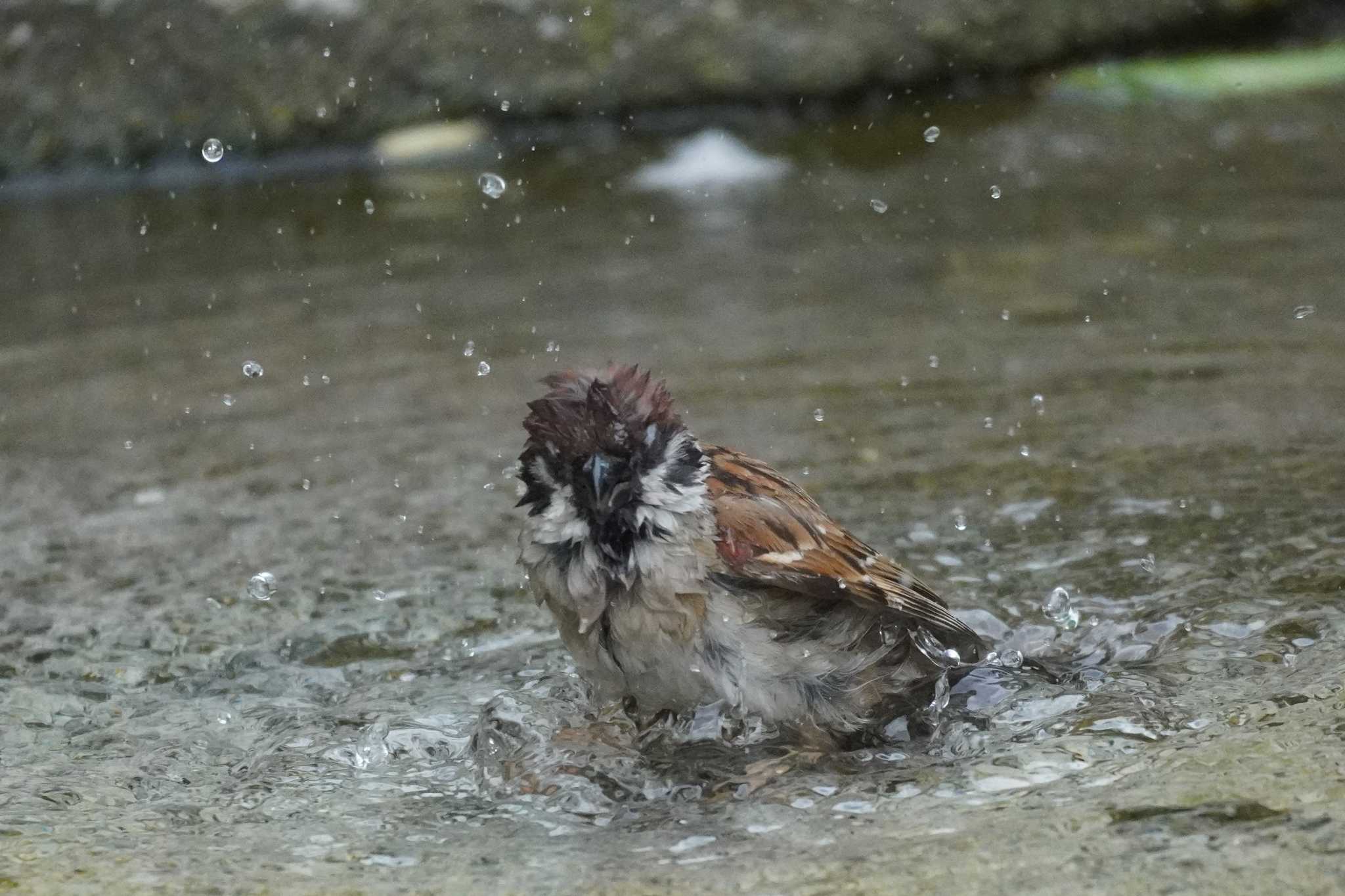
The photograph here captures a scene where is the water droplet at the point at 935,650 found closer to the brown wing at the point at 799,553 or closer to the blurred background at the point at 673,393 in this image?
the brown wing at the point at 799,553

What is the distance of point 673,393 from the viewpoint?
5316 millimetres

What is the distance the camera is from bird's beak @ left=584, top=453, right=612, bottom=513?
304 cm

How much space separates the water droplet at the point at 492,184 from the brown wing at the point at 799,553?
4841 millimetres

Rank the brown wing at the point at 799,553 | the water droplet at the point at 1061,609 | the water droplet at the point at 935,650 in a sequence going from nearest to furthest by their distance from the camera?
the brown wing at the point at 799,553
the water droplet at the point at 935,650
the water droplet at the point at 1061,609

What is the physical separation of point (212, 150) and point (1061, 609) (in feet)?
19.4

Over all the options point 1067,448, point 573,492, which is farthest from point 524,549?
point 1067,448

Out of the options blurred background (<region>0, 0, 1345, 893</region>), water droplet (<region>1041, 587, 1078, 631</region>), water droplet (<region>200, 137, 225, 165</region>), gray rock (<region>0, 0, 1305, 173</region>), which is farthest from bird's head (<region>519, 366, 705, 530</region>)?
water droplet (<region>200, 137, 225, 165</region>)

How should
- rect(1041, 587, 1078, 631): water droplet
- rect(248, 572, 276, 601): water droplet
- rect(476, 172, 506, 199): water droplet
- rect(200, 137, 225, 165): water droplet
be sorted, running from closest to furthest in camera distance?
rect(1041, 587, 1078, 631): water droplet → rect(248, 572, 276, 601): water droplet → rect(476, 172, 506, 199): water droplet → rect(200, 137, 225, 165): water droplet

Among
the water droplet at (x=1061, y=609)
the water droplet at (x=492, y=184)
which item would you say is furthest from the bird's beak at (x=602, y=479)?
the water droplet at (x=492, y=184)

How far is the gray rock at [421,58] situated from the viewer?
26.9 ft

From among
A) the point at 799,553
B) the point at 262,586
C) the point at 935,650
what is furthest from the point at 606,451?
the point at 262,586

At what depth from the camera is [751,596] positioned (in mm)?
3227

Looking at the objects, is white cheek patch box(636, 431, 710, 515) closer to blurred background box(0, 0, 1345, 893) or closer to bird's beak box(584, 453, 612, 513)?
bird's beak box(584, 453, 612, 513)

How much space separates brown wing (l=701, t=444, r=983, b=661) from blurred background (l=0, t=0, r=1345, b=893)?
20cm
